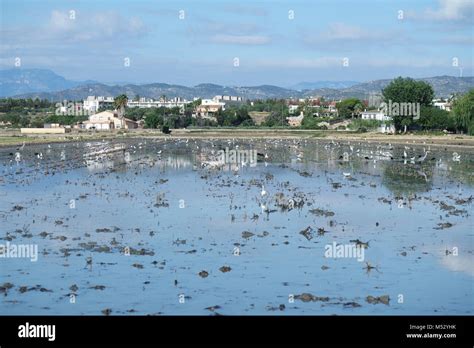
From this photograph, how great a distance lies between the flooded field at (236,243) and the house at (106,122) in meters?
87.0

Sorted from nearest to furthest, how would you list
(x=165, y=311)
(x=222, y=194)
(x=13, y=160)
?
(x=165, y=311), (x=222, y=194), (x=13, y=160)

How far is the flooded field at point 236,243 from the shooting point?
19.4 meters

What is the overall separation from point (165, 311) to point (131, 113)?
487ft

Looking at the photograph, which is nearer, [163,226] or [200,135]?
[163,226]

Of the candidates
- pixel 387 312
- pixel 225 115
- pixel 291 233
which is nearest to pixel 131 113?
pixel 225 115

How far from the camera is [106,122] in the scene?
138500mm

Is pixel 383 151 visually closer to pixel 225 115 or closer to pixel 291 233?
pixel 291 233

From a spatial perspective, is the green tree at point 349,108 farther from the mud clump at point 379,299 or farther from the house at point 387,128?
the mud clump at point 379,299

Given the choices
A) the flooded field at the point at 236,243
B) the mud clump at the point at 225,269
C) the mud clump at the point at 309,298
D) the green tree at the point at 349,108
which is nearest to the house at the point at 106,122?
the green tree at the point at 349,108

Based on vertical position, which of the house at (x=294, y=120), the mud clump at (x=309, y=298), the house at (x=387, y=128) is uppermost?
the house at (x=294, y=120)

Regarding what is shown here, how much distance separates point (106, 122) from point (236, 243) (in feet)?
377

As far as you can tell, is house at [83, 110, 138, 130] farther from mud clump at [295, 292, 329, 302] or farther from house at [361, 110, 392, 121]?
mud clump at [295, 292, 329, 302]

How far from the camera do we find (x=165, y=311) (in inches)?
718

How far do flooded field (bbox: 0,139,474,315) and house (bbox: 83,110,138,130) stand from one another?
87.0m
